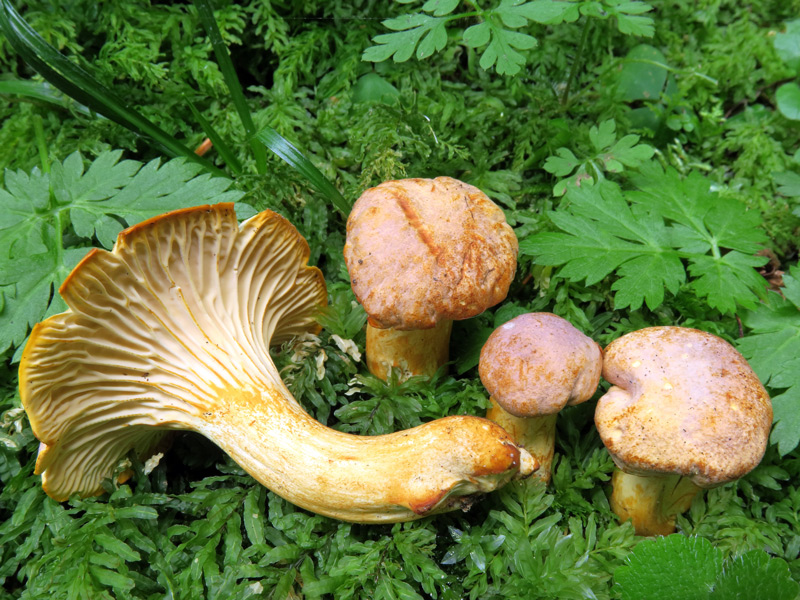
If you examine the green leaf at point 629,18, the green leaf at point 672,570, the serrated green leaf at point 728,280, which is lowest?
the green leaf at point 672,570

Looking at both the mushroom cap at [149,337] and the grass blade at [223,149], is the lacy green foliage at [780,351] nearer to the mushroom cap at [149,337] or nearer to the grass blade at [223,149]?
the mushroom cap at [149,337]

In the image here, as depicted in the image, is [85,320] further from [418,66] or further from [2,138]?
[418,66]

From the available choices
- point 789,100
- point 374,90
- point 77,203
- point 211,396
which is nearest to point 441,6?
point 374,90

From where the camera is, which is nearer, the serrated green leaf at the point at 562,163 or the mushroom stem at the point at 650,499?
the mushroom stem at the point at 650,499

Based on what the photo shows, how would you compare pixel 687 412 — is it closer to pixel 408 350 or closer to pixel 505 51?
pixel 408 350

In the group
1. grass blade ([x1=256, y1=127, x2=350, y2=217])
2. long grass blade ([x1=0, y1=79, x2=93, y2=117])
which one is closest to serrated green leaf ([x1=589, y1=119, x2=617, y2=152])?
grass blade ([x1=256, y1=127, x2=350, y2=217])

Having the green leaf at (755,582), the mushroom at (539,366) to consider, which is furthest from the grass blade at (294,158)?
the green leaf at (755,582)

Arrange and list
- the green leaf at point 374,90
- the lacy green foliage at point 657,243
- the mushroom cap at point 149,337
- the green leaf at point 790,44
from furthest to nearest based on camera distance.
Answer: the green leaf at point 790,44 → the green leaf at point 374,90 → the lacy green foliage at point 657,243 → the mushroom cap at point 149,337

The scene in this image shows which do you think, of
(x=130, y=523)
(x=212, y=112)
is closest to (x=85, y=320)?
(x=130, y=523)

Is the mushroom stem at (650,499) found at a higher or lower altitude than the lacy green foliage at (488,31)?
lower
